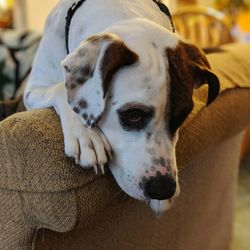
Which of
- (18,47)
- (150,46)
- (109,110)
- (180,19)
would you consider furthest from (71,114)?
(180,19)

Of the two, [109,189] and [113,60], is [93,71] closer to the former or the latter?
[113,60]

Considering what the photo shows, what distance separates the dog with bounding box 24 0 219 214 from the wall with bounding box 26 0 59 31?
6.84 feet

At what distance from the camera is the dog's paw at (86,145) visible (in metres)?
0.88

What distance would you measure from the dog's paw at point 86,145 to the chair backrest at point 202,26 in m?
2.04

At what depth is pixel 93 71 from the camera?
2.91ft

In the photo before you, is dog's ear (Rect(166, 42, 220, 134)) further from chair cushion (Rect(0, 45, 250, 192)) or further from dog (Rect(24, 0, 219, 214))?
chair cushion (Rect(0, 45, 250, 192))

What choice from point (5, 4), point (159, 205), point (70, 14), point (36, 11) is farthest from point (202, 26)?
point (159, 205)

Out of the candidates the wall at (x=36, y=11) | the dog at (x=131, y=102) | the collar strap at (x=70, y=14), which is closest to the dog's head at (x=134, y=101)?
the dog at (x=131, y=102)

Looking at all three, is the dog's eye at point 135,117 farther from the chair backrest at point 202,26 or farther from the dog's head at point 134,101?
the chair backrest at point 202,26

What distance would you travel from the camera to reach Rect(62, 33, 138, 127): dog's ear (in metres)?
0.89

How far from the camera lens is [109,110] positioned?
3.09 feet

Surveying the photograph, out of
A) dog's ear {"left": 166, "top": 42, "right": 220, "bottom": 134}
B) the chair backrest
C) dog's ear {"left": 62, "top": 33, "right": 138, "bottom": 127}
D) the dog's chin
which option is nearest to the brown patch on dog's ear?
dog's ear {"left": 62, "top": 33, "right": 138, "bottom": 127}

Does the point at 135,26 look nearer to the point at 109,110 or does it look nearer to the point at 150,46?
the point at 150,46

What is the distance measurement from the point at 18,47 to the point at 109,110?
129 centimetres
